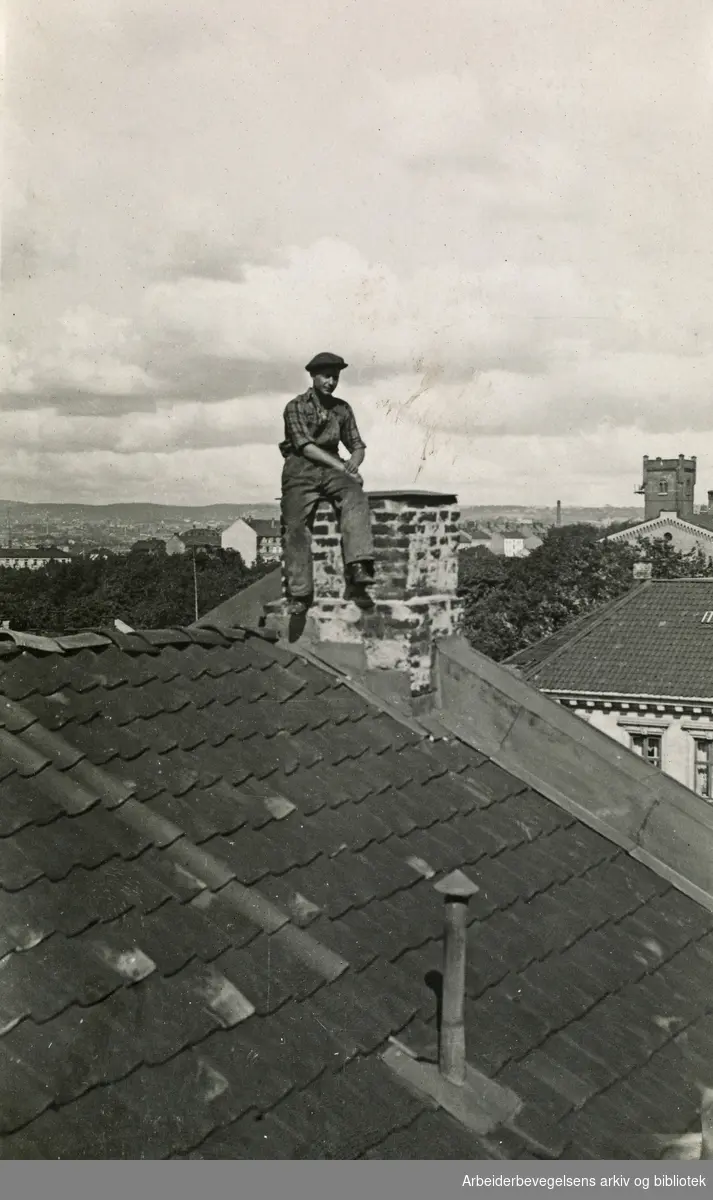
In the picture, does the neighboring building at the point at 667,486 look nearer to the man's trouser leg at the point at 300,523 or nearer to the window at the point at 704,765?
the window at the point at 704,765

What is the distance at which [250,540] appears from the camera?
9769 cm

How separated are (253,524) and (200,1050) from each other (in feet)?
305

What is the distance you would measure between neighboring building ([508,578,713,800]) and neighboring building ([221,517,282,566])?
67374 mm

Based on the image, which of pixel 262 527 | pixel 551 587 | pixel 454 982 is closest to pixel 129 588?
pixel 262 527

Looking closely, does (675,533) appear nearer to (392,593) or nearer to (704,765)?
(704,765)

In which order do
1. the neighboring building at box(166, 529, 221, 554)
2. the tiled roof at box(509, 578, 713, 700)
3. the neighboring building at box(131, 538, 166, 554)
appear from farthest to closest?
the neighboring building at box(166, 529, 221, 554), the neighboring building at box(131, 538, 166, 554), the tiled roof at box(509, 578, 713, 700)

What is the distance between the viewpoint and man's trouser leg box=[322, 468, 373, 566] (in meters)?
6.09

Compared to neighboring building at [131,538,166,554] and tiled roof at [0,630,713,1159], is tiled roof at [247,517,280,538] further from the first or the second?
tiled roof at [0,630,713,1159]

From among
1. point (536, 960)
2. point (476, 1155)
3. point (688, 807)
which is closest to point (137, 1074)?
point (476, 1155)

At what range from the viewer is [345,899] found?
4.48 m

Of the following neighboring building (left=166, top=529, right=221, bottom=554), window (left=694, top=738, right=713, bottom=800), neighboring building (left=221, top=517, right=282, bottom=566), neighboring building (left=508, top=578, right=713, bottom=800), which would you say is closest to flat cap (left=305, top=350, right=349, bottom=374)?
neighboring building (left=508, top=578, right=713, bottom=800)

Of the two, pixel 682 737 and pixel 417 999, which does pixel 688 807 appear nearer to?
pixel 417 999

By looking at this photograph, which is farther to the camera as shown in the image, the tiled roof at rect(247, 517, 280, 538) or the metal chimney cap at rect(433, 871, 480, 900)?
the tiled roof at rect(247, 517, 280, 538)

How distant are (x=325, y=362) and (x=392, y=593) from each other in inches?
59.5
